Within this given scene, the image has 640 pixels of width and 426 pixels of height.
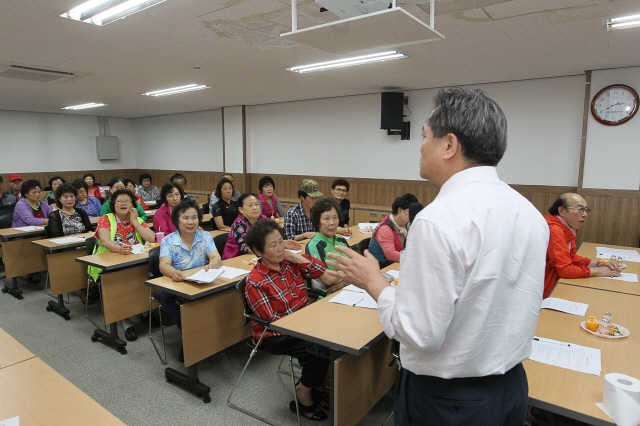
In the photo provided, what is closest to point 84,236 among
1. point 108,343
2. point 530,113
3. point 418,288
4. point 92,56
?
point 108,343

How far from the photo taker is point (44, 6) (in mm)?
3105

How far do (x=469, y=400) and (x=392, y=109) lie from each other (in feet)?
21.5

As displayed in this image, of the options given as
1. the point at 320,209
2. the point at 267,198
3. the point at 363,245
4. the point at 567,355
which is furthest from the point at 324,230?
the point at 267,198

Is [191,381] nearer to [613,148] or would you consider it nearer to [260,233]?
[260,233]

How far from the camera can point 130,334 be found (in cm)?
375

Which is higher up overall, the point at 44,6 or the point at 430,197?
the point at 44,6

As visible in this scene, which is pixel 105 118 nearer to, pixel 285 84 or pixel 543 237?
pixel 285 84

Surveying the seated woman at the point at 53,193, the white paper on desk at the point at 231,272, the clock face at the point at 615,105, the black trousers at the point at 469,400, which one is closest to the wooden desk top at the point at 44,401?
the black trousers at the point at 469,400

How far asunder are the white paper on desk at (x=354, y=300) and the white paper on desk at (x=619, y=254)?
276cm

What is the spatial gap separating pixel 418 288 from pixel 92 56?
5125mm

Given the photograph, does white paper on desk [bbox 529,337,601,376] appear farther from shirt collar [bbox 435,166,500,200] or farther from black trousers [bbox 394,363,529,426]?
shirt collar [bbox 435,166,500,200]

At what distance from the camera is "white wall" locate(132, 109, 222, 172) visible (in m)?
10.4

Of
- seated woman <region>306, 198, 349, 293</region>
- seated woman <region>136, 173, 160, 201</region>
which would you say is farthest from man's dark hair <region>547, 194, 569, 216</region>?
seated woman <region>136, 173, 160, 201</region>

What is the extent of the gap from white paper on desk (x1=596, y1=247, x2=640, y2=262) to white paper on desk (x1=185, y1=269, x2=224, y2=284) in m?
3.60
